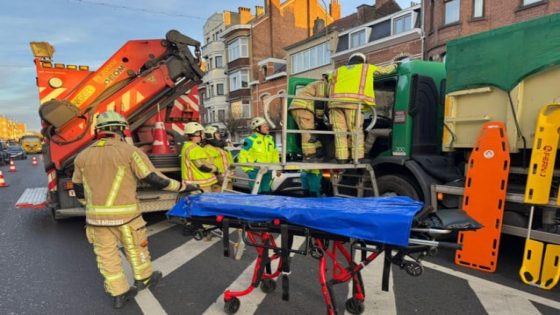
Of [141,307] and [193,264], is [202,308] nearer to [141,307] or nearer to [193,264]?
[141,307]

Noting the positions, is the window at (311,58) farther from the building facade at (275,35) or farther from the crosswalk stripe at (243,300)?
the crosswalk stripe at (243,300)

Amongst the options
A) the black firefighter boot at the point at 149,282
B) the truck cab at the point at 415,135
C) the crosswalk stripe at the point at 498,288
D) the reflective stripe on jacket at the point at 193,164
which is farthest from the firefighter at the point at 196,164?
the crosswalk stripe at the point at 498,288

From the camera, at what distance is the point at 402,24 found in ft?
67.5

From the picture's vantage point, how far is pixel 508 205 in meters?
3.86

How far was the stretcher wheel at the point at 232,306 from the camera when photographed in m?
3.10

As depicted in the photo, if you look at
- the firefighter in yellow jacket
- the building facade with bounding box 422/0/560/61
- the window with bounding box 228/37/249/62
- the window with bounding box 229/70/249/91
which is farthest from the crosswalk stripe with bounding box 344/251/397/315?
the window with bounding box 228/37/249/62

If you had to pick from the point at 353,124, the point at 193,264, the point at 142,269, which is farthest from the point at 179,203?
the point at 353,124

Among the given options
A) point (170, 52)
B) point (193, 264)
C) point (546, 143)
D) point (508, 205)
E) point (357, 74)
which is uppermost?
point (170, 52)

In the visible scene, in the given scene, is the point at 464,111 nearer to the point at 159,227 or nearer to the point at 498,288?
the point at 498,288

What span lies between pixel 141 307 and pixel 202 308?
1.84ft

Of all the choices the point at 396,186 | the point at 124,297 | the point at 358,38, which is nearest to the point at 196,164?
the point at 124,297

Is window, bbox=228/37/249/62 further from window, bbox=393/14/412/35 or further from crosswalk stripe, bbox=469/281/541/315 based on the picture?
crosswalk stripe, bbox=469/281/541/315

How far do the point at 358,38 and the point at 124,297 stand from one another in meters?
22.9

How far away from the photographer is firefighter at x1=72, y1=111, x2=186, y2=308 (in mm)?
3270
